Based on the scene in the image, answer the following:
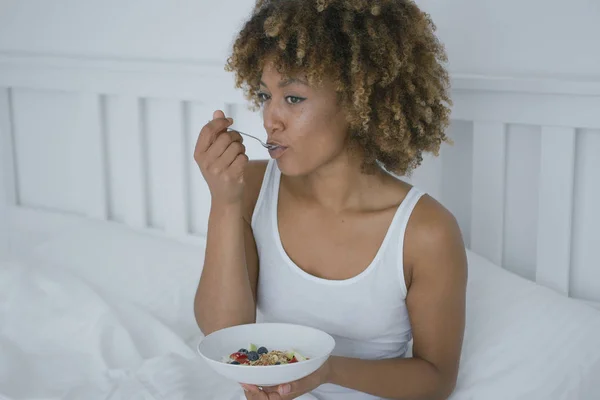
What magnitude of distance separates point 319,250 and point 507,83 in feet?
1.50

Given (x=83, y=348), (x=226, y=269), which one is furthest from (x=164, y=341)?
(x=226, y=269)

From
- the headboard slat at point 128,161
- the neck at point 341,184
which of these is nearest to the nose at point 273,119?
the neck at point 341,184

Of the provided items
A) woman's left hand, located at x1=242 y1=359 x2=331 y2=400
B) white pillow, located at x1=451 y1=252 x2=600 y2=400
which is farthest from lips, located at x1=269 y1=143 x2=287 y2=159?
white pillow, located at x1=451 y1=252 x2=600 y2=400

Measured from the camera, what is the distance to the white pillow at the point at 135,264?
1.69 meters

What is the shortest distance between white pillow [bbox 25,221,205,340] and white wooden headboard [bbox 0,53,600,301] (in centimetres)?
12

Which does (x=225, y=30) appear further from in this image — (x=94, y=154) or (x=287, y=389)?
(x=287, y=389)

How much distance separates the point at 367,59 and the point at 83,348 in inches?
27.3

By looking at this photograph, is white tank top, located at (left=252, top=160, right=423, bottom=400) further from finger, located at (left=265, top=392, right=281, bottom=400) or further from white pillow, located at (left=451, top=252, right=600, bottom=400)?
finger, located at (left=265, top=392, right=281, bottom=400)

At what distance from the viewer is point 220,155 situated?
4.11 feet

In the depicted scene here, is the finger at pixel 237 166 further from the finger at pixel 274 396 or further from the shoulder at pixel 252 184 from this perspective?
the finger at pixel 274 396

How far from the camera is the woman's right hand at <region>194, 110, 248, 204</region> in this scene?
1250 millimetres

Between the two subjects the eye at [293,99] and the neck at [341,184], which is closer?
the eye at [293,99]

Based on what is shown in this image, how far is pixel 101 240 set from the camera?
1.90 meters

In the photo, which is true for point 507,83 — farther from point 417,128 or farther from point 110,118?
point 110,118
